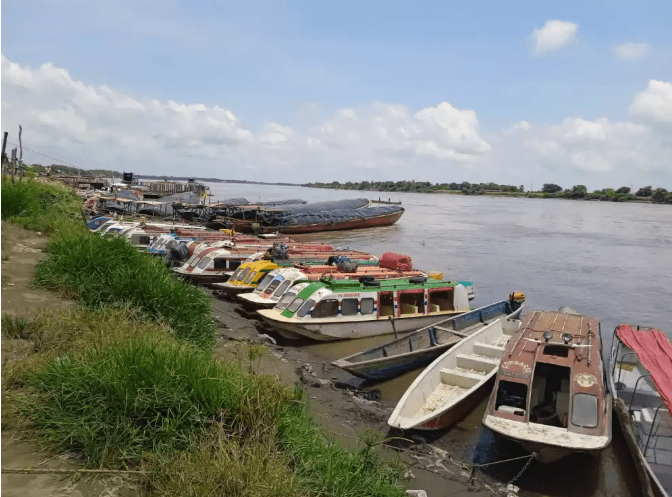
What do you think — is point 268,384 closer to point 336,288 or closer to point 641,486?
point 641,486

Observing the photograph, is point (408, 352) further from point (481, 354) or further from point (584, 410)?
point (584, 410)

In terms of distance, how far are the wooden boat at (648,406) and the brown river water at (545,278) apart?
0.63m

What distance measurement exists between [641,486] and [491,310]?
398 inches

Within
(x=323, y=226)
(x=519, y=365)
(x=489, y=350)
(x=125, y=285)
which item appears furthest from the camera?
(x=323, y=226)

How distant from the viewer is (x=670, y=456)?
1001 centimetres

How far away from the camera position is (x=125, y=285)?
9562mm

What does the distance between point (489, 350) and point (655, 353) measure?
13.5 feet

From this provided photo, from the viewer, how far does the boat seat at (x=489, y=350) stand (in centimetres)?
1427

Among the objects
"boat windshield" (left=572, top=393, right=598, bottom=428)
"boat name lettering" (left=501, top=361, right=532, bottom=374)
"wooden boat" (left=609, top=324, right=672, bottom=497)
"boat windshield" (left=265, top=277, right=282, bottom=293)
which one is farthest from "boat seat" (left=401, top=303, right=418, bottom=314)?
"boat windshield" (left=572, top=393, right=598, bottom=428)

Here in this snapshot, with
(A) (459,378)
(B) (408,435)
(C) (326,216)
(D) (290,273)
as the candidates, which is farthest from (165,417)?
(C) (326,216)

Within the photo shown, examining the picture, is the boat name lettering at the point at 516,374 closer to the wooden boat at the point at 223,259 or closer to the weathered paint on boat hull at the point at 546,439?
the weathered paint on boat hull at the point at 546,439

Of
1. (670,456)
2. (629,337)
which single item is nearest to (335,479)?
(670,456)

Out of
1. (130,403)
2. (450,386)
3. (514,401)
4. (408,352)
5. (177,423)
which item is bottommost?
(450,386)

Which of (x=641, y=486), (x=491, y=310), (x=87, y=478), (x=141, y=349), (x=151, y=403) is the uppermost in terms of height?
(x=141, y=349)
